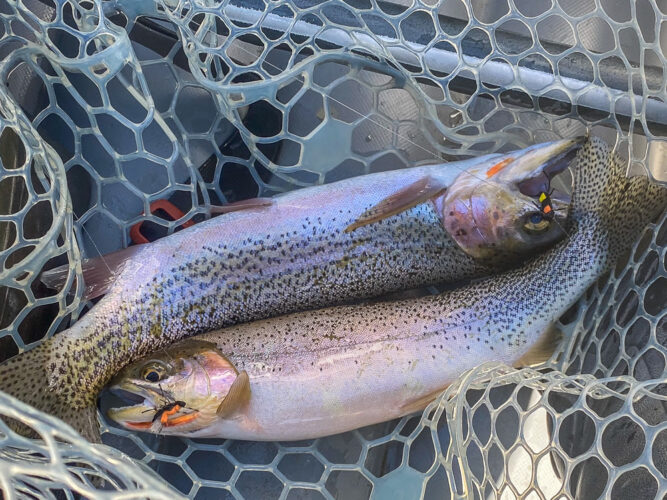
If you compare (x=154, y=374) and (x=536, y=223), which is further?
(x=536, y=223)

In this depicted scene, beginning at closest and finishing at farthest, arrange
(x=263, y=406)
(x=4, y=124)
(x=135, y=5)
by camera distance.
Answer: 1. (x=4, y=124)
2. (x=263, y=406)
3. (x=135, y=5)

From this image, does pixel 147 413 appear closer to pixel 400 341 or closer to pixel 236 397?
pixel 236 397

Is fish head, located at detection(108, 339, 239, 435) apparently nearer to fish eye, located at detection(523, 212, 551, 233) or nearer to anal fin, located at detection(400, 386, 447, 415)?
anal fin, located at detection(400, 386, 447, 415)

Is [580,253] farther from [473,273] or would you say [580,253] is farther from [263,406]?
[263,406]

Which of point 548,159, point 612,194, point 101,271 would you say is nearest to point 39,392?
point 101,271

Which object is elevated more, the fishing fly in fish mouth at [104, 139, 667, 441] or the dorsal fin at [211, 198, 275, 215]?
the dorsal fin at [211, 198, 275, 215]

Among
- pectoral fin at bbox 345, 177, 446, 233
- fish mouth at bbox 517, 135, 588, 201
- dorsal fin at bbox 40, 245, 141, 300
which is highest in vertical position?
fish mouth at bbox 517, 135, 588, 201

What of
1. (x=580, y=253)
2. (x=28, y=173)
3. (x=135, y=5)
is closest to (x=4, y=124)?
(x=28, y=173)

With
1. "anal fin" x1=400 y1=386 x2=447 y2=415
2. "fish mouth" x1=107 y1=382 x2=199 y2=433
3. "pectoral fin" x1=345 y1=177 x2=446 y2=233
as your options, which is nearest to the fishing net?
"anal fin" x1=400 y1=386 x2=447 y2=415
